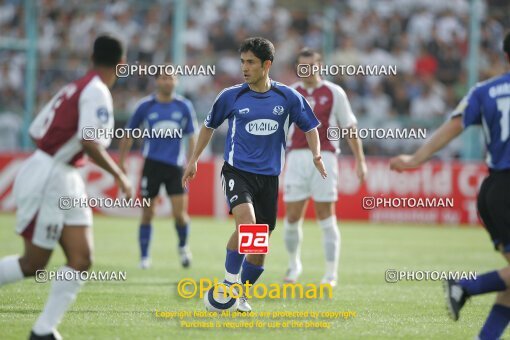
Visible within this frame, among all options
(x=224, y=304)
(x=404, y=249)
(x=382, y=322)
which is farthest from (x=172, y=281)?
(x=404, y=249)

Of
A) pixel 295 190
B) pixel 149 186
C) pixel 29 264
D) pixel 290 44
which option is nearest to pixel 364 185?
pixel 290 44

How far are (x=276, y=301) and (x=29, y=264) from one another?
3.63 m

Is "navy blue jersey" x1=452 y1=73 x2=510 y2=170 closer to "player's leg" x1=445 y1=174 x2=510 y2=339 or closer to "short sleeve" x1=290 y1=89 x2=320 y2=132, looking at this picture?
"player's leg" x1=445 y1=174 x2=510 y2=339

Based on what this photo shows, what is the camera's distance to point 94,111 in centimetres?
638

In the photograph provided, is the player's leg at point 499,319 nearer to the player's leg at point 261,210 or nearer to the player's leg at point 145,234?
the player's leg at point 261,210

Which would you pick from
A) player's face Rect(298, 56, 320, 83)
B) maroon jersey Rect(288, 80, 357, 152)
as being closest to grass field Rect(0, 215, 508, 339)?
maroon jersey Rect(288, 80, 357, 152)

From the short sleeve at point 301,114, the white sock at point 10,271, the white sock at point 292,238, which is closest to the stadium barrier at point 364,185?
the white sock at point 292,238

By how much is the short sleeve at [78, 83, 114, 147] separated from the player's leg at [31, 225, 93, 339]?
0.77m

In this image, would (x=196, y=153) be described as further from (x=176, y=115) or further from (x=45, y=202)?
(x=176, y=115)

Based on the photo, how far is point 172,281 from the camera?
11.4 m

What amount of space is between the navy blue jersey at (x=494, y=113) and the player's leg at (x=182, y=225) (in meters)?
7.46

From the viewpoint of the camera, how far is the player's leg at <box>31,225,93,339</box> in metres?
6.38

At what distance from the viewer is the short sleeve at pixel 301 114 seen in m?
8.67

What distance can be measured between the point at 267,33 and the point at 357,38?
2761 millimetres
